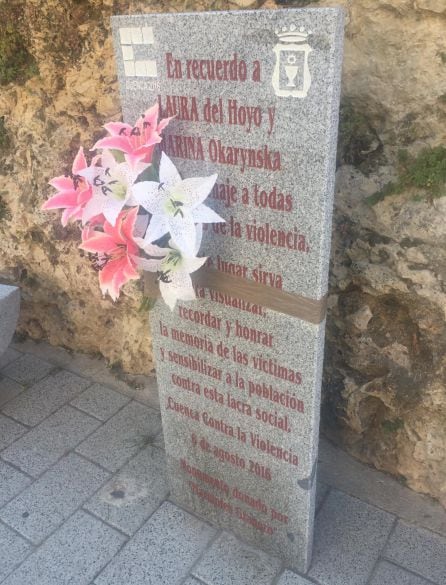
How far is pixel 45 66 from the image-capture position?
3.27 meters

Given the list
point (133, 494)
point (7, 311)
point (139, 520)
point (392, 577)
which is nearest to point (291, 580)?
point (392, 577)

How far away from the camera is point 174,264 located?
6.53ft

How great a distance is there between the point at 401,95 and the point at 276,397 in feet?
4.34

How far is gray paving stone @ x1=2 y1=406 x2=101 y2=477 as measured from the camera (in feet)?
10.5

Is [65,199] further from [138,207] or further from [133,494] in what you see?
[133,494]

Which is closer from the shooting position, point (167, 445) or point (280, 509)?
point (280, 509)

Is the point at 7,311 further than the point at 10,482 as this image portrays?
Yes

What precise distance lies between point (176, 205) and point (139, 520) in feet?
5.69

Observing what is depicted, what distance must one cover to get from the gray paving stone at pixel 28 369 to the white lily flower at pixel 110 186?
2247 millimetres

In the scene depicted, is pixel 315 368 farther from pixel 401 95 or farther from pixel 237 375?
pixel 401 95

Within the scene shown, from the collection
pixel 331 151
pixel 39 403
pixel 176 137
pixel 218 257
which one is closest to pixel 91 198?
pixel 176 137

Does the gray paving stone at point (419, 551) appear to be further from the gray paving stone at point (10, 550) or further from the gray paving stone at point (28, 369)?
the gray paving stone at point (28, 369)

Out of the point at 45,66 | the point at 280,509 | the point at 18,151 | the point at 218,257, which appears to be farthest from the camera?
the point at 18,151

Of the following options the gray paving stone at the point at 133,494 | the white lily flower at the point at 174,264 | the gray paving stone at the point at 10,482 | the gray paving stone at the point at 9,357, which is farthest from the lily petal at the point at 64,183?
the gray paving stone at the point at 9,357
